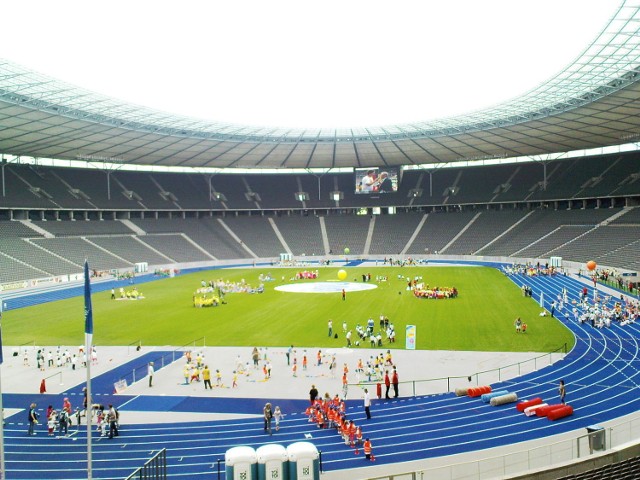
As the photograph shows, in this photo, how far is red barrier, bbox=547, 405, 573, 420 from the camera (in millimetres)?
16633

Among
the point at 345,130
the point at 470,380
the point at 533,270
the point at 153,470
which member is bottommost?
the point at 153,470

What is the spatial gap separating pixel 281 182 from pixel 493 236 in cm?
4022

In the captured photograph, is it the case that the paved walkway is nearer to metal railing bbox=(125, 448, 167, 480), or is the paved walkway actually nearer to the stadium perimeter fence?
the stadium perimeter fence

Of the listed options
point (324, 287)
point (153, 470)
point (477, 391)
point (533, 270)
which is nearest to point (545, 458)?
point (477, 391)

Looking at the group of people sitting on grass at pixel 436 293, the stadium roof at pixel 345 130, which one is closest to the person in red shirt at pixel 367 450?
the stadium roof at pixel 345 130

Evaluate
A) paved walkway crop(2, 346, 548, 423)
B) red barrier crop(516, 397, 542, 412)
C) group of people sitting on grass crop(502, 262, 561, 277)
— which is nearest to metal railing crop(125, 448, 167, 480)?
paved walkway crop(2, 346, 548, 423)

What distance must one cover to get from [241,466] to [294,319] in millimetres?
23188

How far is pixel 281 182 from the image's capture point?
9875cm

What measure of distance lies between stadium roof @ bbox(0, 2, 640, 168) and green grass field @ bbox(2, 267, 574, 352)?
17228 mm

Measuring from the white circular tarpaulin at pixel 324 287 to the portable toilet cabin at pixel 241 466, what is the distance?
36.0 meters

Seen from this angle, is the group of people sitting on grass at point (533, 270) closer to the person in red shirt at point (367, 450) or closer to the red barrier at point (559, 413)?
the red barrier at point (559, 413)

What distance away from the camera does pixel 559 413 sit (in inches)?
656

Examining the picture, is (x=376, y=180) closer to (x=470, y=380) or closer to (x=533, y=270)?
(x=533, y=270)

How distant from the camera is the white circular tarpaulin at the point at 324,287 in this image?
48.8 metres
